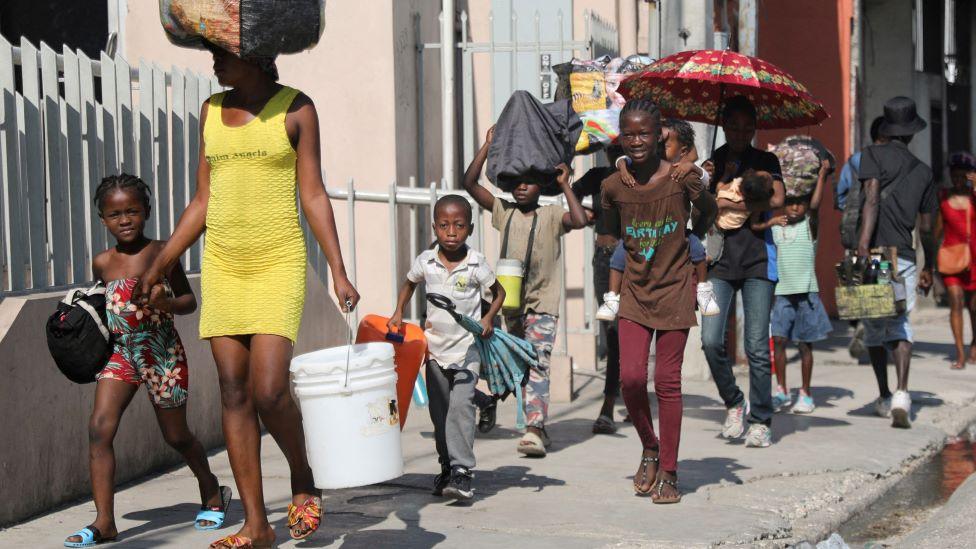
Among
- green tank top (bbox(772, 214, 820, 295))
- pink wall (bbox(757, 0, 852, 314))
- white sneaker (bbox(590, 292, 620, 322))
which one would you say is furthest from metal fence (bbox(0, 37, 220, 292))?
pink wall (bbox(757, 0, 852, 314))

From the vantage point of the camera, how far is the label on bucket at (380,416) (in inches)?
198

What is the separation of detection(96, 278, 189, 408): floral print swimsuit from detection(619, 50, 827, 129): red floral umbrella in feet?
10.8

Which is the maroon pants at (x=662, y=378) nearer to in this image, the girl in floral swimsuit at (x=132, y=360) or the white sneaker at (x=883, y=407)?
the girl in floral swimsuit at (x=132, y=360)

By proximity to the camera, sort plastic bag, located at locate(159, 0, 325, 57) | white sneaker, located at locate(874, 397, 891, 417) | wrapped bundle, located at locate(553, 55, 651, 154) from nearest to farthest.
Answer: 1. plastic bag, located at locate(159, 0, 325, 57)
2. wrapped bundle, located at locate(553, 55, 651, 154)
3. white sneaker, located at locate(874, 397, 891, 417)

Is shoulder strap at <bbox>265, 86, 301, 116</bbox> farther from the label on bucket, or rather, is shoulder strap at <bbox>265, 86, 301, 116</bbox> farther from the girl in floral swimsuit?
the label on bucket

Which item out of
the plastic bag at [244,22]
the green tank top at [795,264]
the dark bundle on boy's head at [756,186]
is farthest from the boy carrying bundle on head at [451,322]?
the green tank top at [795,264]

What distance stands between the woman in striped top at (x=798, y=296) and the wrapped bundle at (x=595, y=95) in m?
1.67

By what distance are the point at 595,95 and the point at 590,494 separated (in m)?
2.76

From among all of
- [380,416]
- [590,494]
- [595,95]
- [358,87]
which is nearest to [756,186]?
[595,95]

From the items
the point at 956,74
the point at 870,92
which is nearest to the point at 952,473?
the point at 870,92

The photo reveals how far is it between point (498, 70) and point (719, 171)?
151 inches

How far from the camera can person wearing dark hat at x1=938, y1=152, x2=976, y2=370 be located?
12297 millimetres

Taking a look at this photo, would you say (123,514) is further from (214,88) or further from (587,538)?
(214,88)

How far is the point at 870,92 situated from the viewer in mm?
18891
